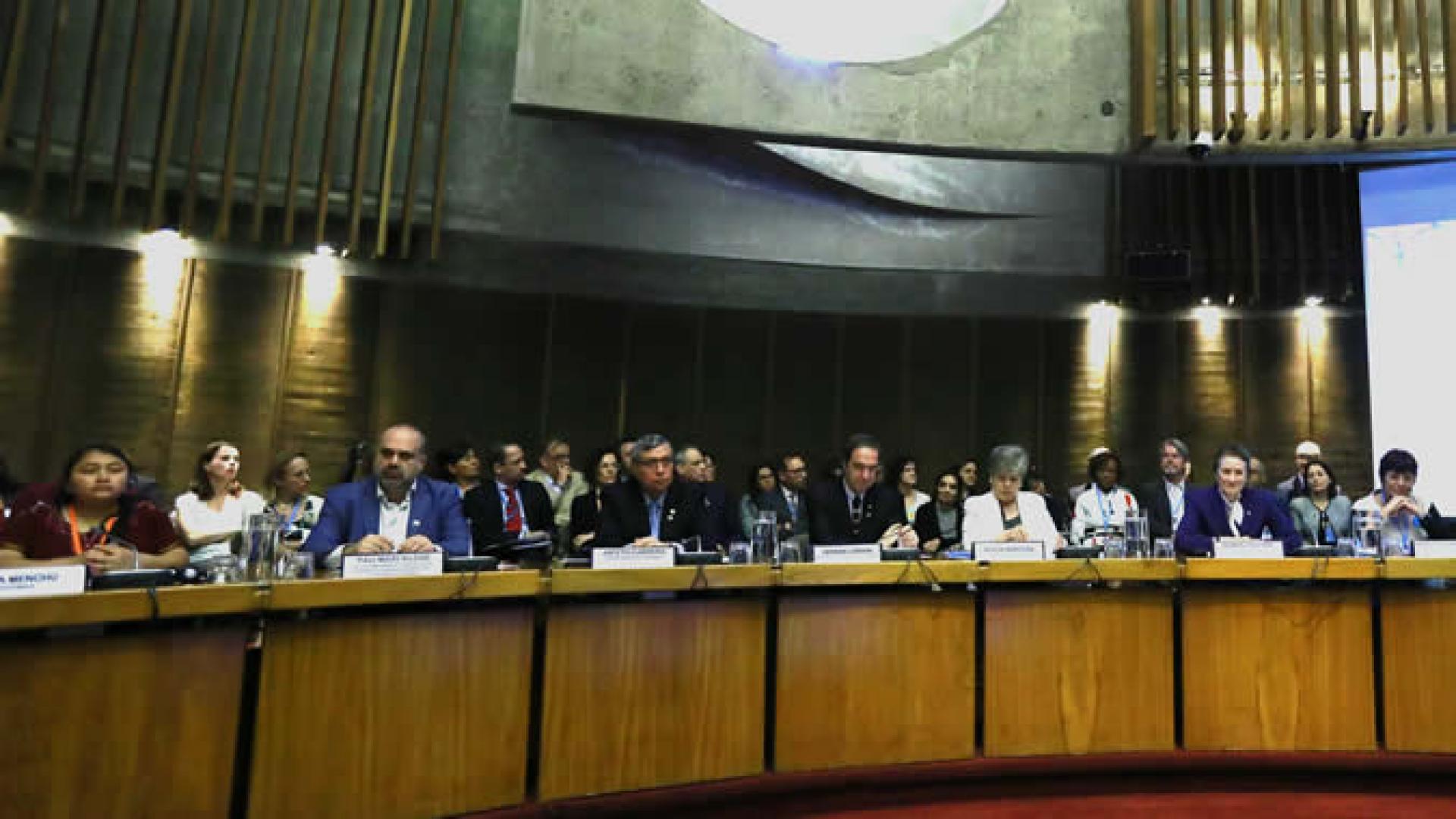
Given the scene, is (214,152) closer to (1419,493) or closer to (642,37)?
(642,37)

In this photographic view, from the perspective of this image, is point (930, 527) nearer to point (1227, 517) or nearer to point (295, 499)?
point (1227, 517)

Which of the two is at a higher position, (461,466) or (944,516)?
(461,466)

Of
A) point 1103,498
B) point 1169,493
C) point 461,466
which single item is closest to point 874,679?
point 1169,493

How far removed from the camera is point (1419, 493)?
19.3 ft

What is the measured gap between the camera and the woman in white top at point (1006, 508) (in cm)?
372

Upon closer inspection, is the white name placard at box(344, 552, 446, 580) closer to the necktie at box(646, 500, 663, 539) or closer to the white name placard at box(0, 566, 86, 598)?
the white name placard at box(0, 566, 86, 598)

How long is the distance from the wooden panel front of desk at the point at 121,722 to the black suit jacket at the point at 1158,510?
408cm

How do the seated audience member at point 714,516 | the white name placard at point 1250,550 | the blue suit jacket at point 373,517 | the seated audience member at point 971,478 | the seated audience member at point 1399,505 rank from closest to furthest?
the white name placard at point 1250,550
the blue suit jacket at point 373,517
the seated audience member at point 1399,505
the seated audience member at point 714,516
the seated audience member at point 971,478

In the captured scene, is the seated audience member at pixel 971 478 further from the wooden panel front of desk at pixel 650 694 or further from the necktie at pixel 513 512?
the wooden panel front of desk at pixel 650 694

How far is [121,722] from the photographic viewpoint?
187 centimetres

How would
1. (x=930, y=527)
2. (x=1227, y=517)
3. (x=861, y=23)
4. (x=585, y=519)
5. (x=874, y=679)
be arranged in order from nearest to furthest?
(x=874, y=679) < (x=1227, y=517) < (x=585, y=519) < (x=930, y=527) < (x=861, y=23)

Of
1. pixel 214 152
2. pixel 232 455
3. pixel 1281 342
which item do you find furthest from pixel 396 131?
pixel 1281 342

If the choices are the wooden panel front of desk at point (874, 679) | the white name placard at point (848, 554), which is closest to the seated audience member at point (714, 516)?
the white name placard at point (848, 554)

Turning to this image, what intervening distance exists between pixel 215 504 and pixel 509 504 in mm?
1347
